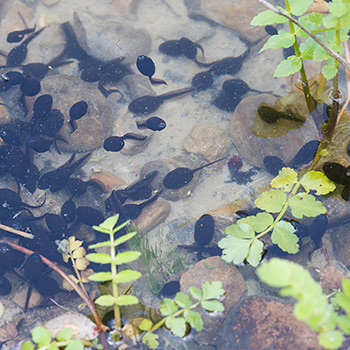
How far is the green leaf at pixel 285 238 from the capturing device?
10.8 ft

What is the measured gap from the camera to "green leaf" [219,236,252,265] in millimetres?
3334

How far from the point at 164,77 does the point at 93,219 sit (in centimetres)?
293

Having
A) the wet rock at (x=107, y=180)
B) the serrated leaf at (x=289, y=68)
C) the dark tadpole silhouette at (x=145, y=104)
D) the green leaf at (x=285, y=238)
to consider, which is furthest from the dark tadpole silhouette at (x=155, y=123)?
the green leaf at (x=285, y=238)

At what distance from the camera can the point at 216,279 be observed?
3760 millimetres

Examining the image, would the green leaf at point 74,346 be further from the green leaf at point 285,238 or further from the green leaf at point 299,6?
the green leaf at point 299,6

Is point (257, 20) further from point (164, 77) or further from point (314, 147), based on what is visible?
point (164, 77)

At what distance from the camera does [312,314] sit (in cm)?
211

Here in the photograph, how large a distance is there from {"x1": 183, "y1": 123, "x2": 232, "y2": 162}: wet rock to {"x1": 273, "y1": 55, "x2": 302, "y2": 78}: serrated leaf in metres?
1.74

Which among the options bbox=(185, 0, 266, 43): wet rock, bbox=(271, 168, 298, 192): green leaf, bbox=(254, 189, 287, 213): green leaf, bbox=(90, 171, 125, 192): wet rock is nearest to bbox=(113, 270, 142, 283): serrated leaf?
bbox=(254, 189, 287, 213): green leaf

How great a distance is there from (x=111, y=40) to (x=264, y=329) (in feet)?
17.3

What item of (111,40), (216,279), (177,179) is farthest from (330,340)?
(111,40)

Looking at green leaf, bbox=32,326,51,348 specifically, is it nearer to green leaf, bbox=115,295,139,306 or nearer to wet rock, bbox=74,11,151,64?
green leaf, bbox=115,295,139,306

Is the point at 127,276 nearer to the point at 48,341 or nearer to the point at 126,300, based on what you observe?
the point at 126,300

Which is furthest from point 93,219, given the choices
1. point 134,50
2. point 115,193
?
point 134,50
